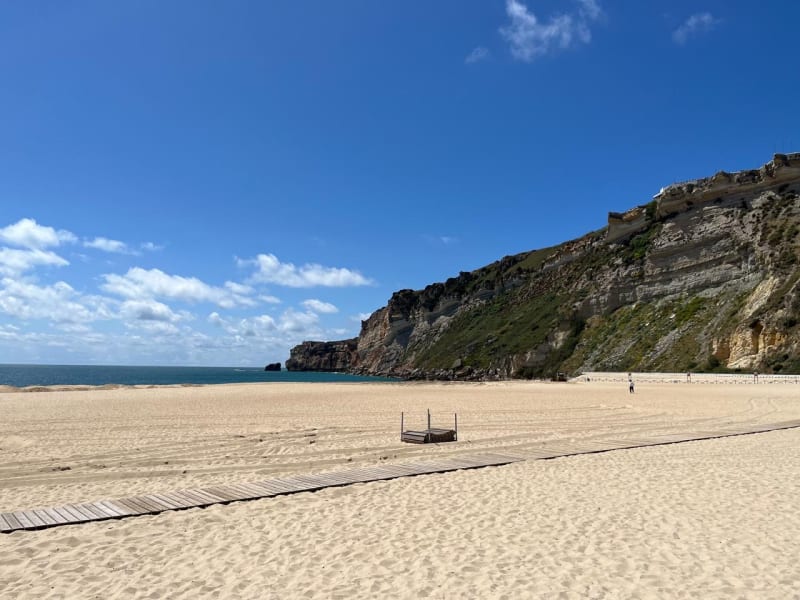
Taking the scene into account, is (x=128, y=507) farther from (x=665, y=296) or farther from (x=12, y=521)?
(x=665, y=296)

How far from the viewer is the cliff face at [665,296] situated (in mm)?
44875

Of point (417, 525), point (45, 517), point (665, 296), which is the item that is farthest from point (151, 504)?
point (665, 296)

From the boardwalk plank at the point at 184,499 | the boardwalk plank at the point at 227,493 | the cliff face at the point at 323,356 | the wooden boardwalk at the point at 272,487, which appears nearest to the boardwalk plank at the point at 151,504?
the wooden boardwalk at the point at 272,487

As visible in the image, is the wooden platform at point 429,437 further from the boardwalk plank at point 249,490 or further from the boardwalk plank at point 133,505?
the boardwalk plank at point 133,505

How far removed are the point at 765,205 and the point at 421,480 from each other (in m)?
56.4

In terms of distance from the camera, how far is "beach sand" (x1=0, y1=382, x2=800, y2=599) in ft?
17.0

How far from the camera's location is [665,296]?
2315 inches

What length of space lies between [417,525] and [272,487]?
116 inches

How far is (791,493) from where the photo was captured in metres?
8.52

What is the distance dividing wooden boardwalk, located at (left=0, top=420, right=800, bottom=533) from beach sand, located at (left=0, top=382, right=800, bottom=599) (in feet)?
0.90

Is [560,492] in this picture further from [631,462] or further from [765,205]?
[765,205]

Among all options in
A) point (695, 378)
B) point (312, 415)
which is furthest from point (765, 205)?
point (312, 415)

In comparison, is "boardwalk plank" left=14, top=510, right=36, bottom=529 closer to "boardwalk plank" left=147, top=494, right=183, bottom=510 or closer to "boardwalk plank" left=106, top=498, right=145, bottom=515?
"boardwalk plank" left=106, top=498, right=145, bottom=515

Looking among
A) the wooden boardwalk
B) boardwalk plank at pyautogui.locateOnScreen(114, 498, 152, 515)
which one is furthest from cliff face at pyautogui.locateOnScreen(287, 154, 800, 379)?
boardwalk plank at pyautogui.locateOnScreen(114, 498, 152, 515)
